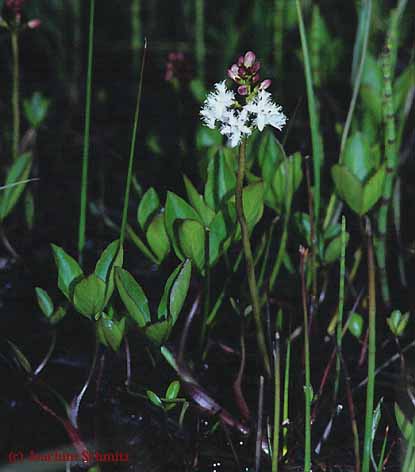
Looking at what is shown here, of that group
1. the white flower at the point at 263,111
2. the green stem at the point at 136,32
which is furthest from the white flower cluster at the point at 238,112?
the green stem at the point at 136,32

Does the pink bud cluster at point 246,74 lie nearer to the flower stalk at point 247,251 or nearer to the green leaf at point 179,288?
the flower stalk at point 247,251

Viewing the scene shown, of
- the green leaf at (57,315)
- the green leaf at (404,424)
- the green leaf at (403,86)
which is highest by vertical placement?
the green leaf at (403,86)

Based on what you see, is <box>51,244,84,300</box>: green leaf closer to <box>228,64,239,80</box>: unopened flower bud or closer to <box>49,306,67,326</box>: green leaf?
<box>49,306,67,326</box>: green leaf

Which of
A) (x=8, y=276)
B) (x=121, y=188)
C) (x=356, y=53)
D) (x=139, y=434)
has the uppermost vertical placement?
(x=356, y=53)

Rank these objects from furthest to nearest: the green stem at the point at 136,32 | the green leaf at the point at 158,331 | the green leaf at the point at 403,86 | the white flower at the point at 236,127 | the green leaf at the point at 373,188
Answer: the green stem at the point at 136,32, the green leaf at the point at 403,86, the green leaf at the point at 373,188, the green leaf at the point at 158,331, the white flower at the point at 236,127

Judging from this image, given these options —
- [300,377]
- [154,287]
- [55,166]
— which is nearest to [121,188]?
[55,166]

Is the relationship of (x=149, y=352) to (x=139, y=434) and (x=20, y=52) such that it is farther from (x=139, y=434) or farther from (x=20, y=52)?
(x=20, y=52)
